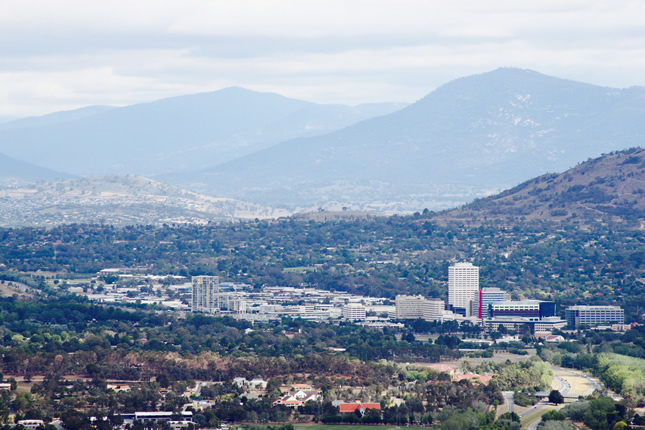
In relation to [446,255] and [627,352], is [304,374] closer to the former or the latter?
[627,352]

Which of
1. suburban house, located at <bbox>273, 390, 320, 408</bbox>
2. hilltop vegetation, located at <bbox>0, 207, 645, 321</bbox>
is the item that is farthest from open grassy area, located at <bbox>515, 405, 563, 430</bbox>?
hilltop vegetation, located at <bbox>0, 207, 645, 321</bbox>

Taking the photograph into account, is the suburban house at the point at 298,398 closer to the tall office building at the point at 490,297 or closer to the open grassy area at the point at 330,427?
the open grassy area at the point at 330,427

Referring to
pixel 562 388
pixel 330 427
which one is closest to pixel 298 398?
pixel 330 427

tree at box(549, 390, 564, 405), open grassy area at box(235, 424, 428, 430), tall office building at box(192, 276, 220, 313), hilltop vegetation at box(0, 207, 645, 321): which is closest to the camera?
open grassy area at box(235, 424, 428, 430)

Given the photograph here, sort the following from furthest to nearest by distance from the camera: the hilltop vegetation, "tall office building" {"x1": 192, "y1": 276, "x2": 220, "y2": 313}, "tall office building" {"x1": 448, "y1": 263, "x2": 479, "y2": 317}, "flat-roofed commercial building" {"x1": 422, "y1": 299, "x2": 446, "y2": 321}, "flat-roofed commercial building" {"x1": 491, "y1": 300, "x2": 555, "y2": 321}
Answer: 1. the hilltop vegetation
2. "tall office building" {"x1": 192, "y1": 276, "x2": 220, "y2": 313}
3. "tall office building" {"x1": 448, "y1": 263, "x2": 479, "y2": 317}
4. "flat-roofed commercial building" {"x1": 422, "y1": 299, "x2": 446, "y2": 321}
5. "flat-roofed commercial building" {"x1": 491, "y1": 300, "x2": 555, "y2": 321}

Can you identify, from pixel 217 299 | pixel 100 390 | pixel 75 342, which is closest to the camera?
pixel 100 390

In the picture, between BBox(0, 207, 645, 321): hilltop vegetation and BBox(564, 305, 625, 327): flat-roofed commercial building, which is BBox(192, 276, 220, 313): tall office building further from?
BBox(564, 305, 625, 327): flat-roofed commercial building

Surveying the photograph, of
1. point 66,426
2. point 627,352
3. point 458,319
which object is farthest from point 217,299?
point 66,426

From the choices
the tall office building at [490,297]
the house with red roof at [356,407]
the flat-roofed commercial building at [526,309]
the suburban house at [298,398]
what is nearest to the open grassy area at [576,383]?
the house with red roof at [356,407]
